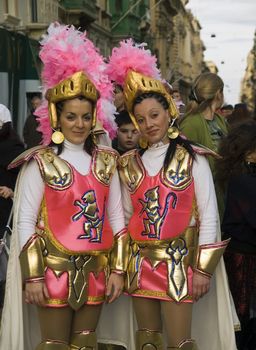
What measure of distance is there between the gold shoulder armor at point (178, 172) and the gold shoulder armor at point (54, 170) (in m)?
0.53

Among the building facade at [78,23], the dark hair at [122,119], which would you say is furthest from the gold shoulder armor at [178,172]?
the building facade at [78,23]

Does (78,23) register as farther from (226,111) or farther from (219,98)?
(219,98)

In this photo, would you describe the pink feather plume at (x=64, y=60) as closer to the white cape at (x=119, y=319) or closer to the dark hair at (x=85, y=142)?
the dark hair at (x=85, y=142)

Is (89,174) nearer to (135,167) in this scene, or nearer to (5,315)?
(135,167)

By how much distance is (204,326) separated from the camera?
13.0 feet

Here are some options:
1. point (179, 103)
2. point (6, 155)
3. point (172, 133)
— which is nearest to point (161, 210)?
point (172, 133)

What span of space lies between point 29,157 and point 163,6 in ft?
138

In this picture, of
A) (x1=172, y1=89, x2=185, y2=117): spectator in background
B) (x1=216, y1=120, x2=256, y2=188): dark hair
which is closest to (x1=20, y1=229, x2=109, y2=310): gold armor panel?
(x1=172, y1=89, x2=185, y2=117): spectator in background

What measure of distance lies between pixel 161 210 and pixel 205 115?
1984 mm

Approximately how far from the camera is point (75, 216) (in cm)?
346

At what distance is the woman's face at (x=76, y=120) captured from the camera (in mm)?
3488

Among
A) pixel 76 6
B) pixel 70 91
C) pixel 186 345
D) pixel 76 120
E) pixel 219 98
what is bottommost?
pixel 186 345

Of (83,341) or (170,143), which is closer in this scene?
(83,341)

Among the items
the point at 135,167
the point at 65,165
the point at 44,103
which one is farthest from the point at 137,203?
the point at 44,103
